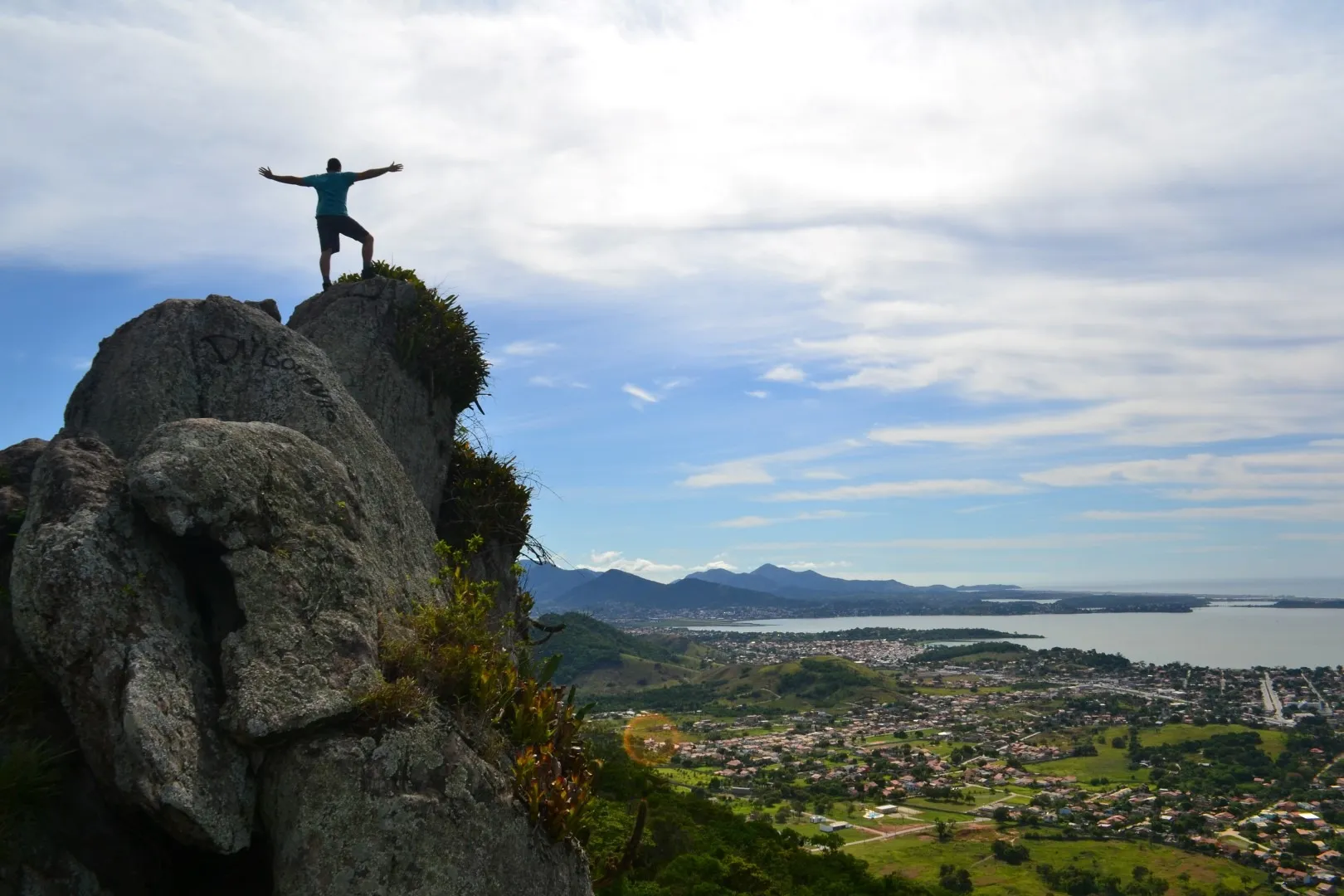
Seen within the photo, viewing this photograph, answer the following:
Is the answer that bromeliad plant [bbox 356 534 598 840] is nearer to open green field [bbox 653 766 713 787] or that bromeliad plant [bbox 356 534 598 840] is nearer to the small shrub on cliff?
the small shrub on cliff

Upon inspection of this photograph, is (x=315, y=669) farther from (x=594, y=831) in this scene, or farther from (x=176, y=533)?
(x=594, y=831)

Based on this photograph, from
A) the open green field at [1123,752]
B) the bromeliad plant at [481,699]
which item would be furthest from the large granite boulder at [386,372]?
the open green field at [1123,752]

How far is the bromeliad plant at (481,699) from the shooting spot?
6.90 m

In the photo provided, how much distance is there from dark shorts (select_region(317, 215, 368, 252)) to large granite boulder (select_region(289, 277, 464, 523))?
908 mm

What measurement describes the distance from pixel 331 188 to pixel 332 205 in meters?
0.25

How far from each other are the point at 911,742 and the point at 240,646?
10137 centimetres

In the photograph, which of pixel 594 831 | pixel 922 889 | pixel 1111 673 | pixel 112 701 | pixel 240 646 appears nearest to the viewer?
pixel 112 701

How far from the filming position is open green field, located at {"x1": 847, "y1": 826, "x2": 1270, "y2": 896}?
4706cm

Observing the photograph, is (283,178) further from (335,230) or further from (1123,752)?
(1123,752)

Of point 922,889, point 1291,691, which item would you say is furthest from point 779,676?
point 922,889

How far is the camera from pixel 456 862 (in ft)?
20.7

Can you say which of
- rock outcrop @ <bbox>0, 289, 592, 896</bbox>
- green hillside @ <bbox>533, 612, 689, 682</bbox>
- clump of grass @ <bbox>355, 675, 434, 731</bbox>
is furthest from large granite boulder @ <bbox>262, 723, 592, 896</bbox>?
green hillside @ <bbox>533, 612, 689, 682</bbox>

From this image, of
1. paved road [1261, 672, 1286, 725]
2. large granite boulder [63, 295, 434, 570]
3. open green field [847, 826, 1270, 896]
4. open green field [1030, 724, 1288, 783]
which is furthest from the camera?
paved road [1261, 672, 1286, 725]

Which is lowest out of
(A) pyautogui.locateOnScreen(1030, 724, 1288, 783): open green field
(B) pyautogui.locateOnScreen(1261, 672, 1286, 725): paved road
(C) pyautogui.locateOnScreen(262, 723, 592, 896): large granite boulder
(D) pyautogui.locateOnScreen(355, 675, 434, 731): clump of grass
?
(B) pyautogui.locateOnScreen(1261, 672, 1286, 725): paved road
